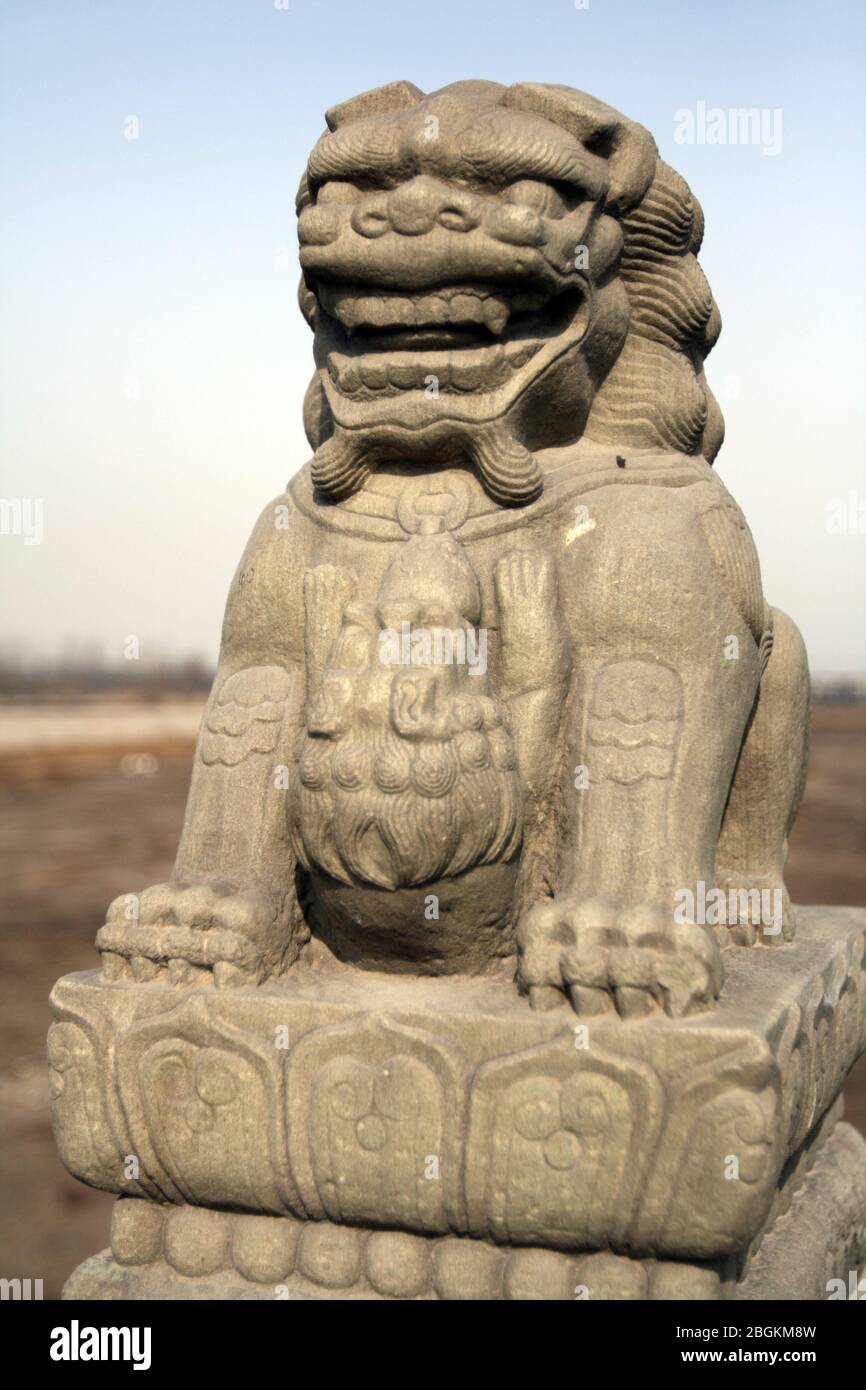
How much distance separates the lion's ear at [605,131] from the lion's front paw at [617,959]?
53.3 inches

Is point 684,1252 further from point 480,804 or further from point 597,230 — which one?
point 597,230

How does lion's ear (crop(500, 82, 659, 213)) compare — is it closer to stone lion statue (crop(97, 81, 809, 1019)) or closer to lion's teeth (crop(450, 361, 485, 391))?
stone lion statue (crop(97, 81, 809, 1019))

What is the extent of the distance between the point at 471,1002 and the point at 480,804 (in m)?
Result: 0.33

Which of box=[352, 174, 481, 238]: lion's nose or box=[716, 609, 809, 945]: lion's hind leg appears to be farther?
box=[716, 609, 809, 945]: lion's hind leg

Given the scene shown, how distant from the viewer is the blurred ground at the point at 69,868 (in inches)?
163

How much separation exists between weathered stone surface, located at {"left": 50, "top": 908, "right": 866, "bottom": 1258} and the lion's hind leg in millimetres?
371

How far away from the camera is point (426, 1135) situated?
214cm

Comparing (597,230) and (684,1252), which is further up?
(597,230)

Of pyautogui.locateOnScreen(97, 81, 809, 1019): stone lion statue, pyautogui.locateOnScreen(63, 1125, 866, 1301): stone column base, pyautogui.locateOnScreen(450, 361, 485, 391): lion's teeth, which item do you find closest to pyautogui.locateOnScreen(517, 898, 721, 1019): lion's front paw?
pyautogui.locateOnScreen(97, 81, 809, 1019): stone lion statue

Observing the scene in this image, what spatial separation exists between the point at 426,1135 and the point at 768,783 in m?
1.10

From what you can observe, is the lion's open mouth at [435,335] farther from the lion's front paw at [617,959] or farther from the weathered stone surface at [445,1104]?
the weathered stone surface at [445,1104]

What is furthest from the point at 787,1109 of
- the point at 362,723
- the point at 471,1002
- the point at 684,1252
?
the point at 362,723

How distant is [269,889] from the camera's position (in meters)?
2.40

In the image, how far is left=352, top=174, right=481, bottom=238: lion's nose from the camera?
2262 millimetres
